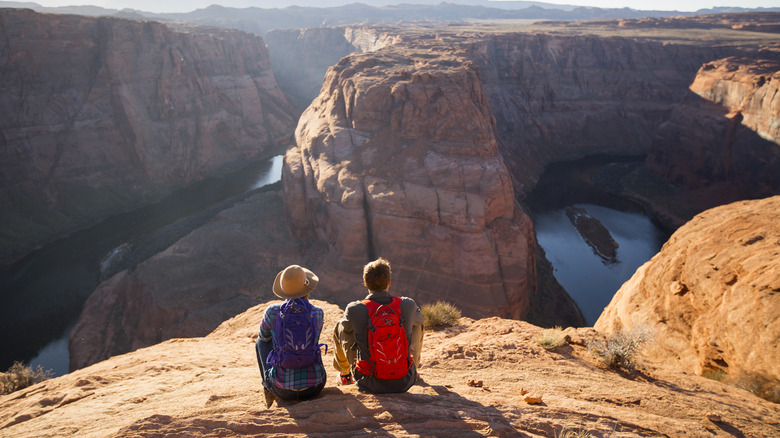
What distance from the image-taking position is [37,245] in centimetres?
3603

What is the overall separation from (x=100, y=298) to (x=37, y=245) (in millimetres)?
15346

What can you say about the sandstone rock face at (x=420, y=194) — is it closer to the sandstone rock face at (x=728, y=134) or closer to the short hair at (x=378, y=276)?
the short hair at (x=378, y=276)

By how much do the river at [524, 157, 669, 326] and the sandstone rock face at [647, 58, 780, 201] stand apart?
7022mm

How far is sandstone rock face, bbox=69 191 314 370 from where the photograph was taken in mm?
23094

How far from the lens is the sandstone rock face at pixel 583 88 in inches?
2323

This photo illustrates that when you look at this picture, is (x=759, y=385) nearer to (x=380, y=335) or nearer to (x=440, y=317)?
(x=440, y=317)

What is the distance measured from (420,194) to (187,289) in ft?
46.0

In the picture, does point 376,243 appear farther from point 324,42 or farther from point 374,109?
point 324,42

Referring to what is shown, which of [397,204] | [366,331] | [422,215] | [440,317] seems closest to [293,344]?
[366,331]

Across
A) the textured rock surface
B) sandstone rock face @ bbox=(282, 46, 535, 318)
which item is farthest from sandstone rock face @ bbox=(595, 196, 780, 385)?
sandstone rock face @ bbox=(282, 46, 535, 318)

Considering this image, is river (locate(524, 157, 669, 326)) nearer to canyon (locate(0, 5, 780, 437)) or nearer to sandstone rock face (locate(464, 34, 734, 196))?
canyon (locate(0, 5, 780, 437))

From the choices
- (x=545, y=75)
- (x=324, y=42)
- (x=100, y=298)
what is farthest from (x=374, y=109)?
(x=324, y=42)

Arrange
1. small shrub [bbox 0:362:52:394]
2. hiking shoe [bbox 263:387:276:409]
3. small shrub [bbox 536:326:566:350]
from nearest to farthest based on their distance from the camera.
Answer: hiking shoe [bbox 263:387:276:409] < small shrub [bbox 536:326:566:350] < small shrub [bbox 0:362:52:394]

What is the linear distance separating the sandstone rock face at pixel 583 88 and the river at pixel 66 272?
1556 inches
